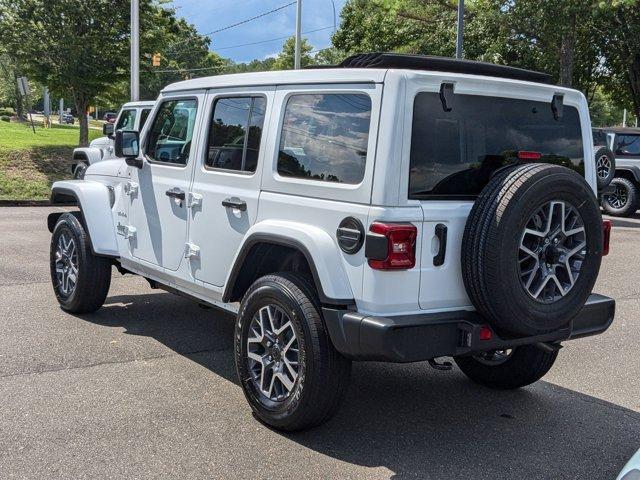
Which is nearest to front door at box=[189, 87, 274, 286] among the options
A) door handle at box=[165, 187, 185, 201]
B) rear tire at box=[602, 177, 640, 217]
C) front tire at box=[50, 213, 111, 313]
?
door handle at box=[165, 187, 185, 201]

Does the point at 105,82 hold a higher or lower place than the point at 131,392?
higher

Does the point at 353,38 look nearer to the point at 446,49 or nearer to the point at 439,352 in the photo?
the point at 446,49

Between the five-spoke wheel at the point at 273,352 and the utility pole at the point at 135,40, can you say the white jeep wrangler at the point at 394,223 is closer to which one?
the five-spoke wheel at the point at 273,352

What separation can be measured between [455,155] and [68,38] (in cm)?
1740

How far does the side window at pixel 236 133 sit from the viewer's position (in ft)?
14.3

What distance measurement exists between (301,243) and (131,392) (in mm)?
1652

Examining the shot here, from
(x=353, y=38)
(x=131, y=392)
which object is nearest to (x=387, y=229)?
(x=131, y=392)

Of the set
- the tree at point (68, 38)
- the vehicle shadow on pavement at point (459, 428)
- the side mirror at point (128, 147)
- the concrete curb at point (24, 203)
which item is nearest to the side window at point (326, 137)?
the vehicle shadow on pavement at point (459, 428)

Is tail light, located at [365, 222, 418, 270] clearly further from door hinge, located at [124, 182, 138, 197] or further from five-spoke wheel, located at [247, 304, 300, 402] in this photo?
door hinge, located at [124, 182, 138, 197]

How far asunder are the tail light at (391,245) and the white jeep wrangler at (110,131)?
10109 millimetres

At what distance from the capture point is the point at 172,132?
207 inches

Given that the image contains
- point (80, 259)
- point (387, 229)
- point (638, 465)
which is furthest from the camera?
point (80, 259)

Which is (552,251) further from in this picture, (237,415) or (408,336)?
(237,415)

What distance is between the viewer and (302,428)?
151 inches
